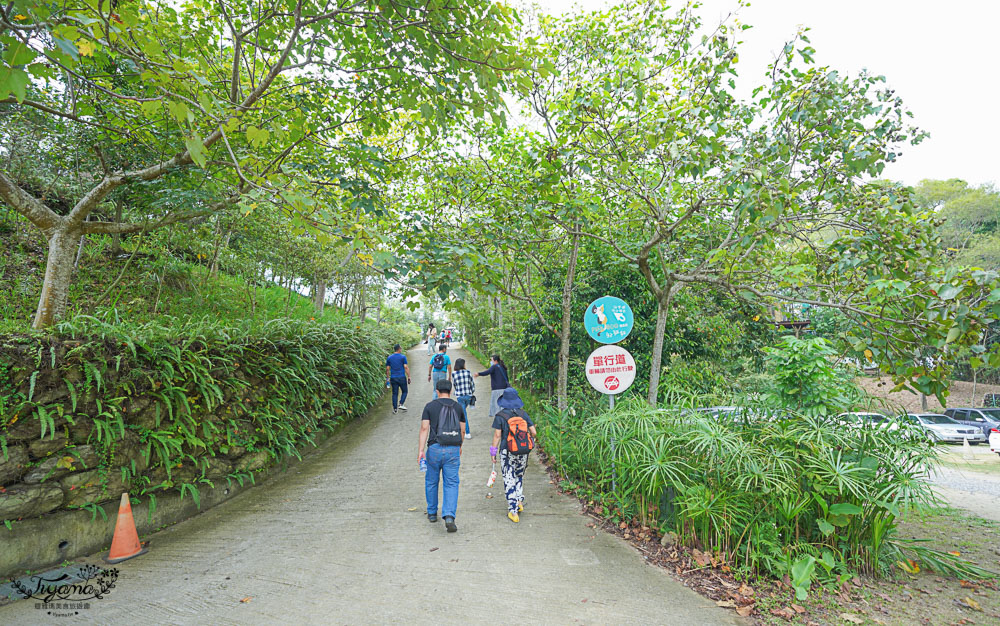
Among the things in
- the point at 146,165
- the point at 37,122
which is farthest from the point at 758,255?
the point at 37,122

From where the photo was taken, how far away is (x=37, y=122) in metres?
5.92

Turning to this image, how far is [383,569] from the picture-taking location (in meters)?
3.75

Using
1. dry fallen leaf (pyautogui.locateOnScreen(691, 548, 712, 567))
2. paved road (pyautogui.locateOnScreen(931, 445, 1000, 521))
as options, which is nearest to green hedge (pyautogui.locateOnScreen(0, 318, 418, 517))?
dry fallen leaf (pyautogui.locateOnScreen(691, 548, 712, 567))

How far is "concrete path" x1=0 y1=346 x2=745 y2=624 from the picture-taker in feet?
10.4

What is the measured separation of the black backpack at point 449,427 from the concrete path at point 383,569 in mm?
959

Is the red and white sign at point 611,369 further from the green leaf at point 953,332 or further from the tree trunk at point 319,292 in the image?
the tree trunk at point 319,292

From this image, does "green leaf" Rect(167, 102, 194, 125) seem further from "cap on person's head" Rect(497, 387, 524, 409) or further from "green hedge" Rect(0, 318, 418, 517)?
"cap on person's head" Rect(497, 387, 524, 409)

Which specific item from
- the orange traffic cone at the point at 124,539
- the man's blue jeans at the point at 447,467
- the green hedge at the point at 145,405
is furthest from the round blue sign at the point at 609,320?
the orange traffic cone at the point at 124,539

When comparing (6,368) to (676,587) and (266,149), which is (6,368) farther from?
(676,587)

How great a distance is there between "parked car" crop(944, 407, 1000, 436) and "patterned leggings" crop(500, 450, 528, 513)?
72.9 feet

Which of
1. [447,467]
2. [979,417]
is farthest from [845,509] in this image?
[979,417]

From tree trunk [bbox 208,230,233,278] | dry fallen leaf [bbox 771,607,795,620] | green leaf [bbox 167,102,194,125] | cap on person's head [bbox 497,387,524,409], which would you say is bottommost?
dry fallen leaf [bbox 771,607,795,620]

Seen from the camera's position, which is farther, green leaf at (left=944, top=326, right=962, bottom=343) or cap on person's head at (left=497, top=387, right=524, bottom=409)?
cap on person's head at (left=497, top=387, right=524, bottom=409)

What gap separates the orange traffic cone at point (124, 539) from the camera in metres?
3.97
